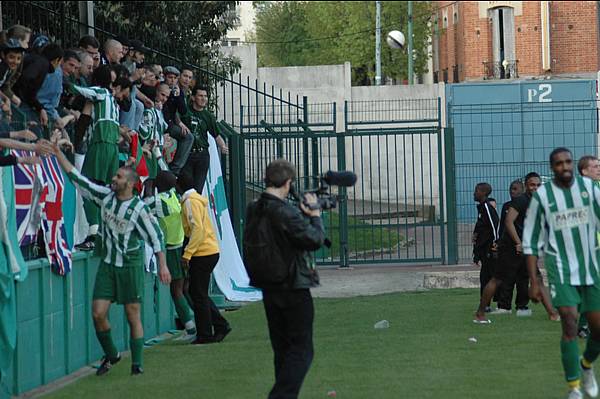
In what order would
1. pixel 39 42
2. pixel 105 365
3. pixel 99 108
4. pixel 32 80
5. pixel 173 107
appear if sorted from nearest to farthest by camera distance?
pixel 105 365
pixel 32 80
pixel 39 42
pixel 99 108
pixel 173 107

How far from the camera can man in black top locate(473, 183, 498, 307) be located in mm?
16031

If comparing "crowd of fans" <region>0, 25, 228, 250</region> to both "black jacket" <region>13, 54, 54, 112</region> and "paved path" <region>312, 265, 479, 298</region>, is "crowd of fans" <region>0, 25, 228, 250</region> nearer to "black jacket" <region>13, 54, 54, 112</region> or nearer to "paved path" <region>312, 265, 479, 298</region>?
"black jacket" <region>13, 54, 54, 112</region>

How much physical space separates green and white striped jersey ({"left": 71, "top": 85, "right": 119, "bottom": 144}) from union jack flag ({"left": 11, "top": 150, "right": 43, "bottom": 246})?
160 cm

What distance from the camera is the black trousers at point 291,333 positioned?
848 cm

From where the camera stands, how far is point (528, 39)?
187ft

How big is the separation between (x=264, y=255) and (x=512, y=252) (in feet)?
23.2

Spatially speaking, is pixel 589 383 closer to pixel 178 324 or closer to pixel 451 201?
pixel 178 324

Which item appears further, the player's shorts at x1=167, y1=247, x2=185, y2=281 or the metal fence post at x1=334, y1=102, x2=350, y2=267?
the metal fence post at x1=334, y1=102, x2=350, y2=267

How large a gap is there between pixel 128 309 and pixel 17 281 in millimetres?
1282

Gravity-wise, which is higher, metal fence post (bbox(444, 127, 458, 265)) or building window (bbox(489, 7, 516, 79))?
building window (bbox(489, 7, 516, 79))

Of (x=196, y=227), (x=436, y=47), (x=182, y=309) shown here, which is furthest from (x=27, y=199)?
(x=436, y=47)

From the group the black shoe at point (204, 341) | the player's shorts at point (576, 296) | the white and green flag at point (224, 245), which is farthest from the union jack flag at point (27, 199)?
the white and green flag at point (224, 245)

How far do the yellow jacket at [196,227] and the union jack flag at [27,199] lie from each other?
2.75m

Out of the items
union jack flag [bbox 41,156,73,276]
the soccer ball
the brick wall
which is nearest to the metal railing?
the brick wall
